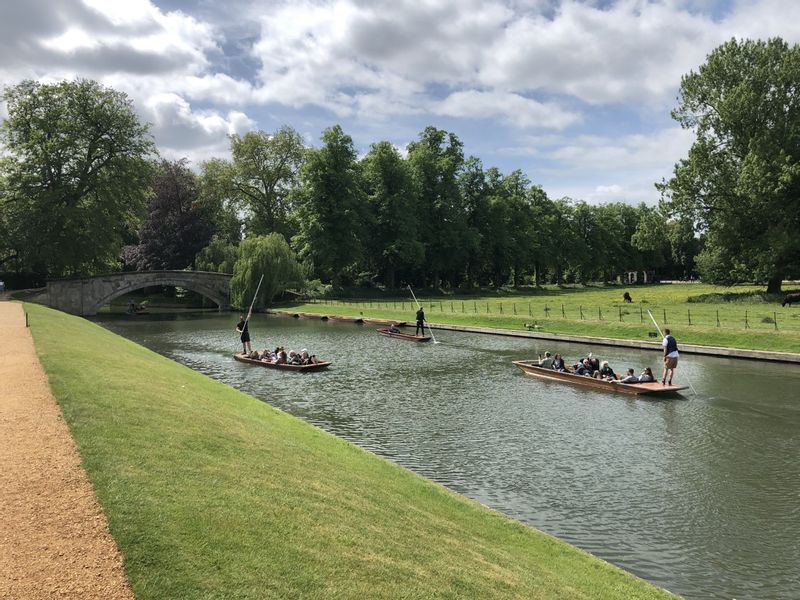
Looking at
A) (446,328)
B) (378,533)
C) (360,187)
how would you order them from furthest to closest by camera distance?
(360,187) → (446,328) → (378,533)

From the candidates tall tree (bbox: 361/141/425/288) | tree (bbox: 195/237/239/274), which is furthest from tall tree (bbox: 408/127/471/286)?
tree (bbox: 195/237/239/274)

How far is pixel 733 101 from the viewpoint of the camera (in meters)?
48.7

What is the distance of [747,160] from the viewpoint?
47562 mm

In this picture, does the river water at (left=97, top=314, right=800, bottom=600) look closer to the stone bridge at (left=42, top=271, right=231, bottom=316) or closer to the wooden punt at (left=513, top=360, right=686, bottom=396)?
the wooden punt at (left=513, top=360, right=686, bottom=396)

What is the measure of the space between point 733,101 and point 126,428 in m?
54.3

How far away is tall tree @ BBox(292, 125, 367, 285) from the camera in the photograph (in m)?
75.9

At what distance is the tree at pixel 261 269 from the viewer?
219 ft

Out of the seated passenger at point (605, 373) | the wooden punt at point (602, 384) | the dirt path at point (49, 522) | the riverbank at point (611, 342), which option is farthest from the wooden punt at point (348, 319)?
the dirt path at point (49, 522)

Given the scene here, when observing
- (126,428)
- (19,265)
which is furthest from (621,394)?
(19,265)

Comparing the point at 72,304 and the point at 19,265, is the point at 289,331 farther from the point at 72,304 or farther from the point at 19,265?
the point at 19,265

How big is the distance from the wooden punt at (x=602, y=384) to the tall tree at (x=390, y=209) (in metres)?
53.2

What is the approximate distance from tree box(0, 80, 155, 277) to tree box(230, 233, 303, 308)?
41.0 feet

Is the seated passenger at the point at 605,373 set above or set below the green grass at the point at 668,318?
below

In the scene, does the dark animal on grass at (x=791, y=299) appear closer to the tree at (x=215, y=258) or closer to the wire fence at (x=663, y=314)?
the wire fence at (x=663, y=314)
